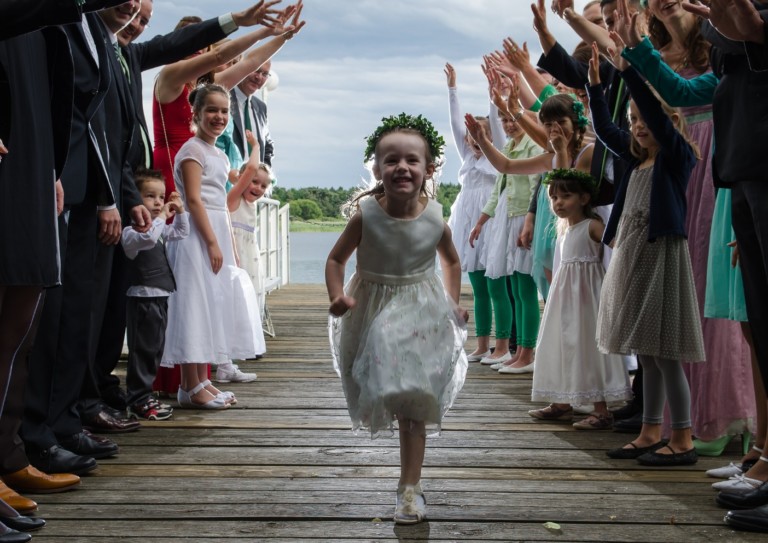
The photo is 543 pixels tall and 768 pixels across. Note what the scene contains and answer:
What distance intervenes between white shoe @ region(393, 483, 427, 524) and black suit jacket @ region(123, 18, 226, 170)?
77.4 inches

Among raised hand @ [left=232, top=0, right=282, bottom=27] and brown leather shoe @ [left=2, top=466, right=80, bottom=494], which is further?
raised hand @ [left=232, top=0, right=282, bottom=27]

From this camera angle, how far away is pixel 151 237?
3.81 meters

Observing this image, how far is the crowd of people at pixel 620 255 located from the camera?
266 cm

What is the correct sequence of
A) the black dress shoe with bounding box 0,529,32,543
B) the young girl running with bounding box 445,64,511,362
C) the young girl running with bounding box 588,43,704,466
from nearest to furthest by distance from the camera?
1. the black dress shoe with bounding box 0,529,32,543
2. the young girl running with bounding box 588,43,704,466
3. the young girl running with bounding box 445,64,511,362

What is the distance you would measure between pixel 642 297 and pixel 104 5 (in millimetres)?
2052

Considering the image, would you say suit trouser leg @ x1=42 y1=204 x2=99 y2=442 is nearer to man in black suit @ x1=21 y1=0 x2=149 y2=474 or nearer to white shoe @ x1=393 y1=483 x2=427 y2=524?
man in black suit @ x1=21 y1=0 x2=149 y2=474

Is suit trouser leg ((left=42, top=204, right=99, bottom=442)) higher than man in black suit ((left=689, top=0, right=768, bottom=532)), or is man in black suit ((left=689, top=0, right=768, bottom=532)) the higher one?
man in black suit ((left=689, top=0, right=768, bottom=532))

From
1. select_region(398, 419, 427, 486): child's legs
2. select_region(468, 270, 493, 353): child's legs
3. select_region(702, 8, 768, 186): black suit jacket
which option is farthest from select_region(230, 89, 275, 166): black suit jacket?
select_region(702, 8, 768, 186): black suit jacket

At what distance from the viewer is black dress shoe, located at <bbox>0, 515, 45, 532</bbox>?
7.93ft

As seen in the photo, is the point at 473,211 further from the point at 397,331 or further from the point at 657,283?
the point at 397,331

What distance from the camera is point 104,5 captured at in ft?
8.49

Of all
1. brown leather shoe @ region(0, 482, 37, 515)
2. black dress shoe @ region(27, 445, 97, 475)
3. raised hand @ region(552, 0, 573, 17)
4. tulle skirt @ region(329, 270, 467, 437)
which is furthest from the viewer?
raised hand @ region(552, 0, 573, 17)

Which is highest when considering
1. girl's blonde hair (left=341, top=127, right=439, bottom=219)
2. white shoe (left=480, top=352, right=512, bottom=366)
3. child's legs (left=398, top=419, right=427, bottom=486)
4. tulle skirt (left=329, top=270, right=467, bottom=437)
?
girl's blonde hair (left=341, top=127, right=439, bottom=219)

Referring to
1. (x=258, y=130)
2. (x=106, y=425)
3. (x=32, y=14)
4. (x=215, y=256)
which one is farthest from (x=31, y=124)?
(x=258, y=130)
